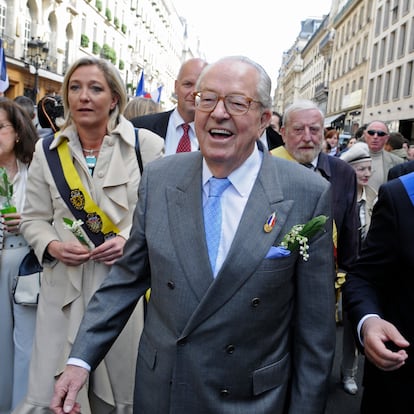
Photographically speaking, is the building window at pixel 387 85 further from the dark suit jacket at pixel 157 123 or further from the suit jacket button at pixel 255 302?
the suit jacket button at pixel 255 302

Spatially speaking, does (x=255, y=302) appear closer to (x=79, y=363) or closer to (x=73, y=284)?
(x=79, y=363)

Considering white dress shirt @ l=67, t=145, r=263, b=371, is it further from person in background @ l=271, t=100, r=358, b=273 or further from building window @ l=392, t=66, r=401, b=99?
building window @ l=392, t=66, r=401, b=99

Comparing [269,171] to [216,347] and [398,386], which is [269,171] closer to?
[216,347]

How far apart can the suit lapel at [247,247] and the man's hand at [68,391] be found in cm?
46

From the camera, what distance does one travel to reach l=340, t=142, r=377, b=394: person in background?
449 centimetres

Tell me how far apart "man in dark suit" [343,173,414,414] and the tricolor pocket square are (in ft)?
1.45

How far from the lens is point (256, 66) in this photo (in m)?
1.98

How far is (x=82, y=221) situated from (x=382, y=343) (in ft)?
5.55

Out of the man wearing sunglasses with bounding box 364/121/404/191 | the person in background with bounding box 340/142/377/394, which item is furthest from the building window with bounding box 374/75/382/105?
the person in background with bounding box 340/142/377/394

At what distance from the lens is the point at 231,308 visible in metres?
1.84

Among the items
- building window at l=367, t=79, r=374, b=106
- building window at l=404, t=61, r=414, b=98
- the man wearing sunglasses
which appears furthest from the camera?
building window at l=367, t=79, r=374, b=106

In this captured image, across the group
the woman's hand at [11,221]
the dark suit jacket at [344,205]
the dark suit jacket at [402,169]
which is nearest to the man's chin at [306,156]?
the dark suit jacket at [344,205]

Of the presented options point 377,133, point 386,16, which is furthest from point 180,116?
point 386,16

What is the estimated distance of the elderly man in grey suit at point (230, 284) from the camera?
1.86 meters
